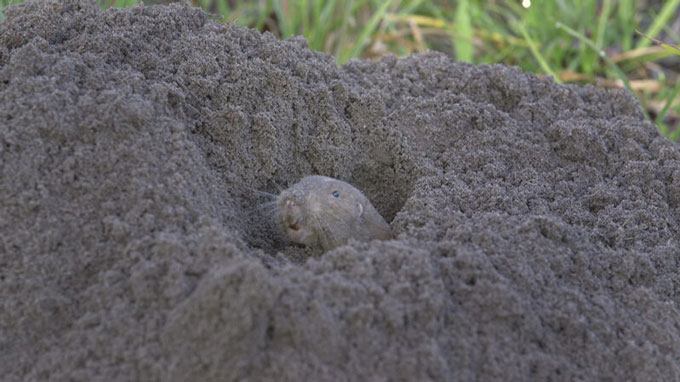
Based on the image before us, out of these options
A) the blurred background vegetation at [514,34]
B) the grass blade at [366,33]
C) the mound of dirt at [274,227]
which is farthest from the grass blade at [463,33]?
the mound of dirt at [274,227]

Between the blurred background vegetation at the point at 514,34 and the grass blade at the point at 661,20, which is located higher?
the grass blade at the point at 661,20

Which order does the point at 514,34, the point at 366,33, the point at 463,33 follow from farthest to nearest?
the point at 514,34, the point at 463,33, the point at 366,33

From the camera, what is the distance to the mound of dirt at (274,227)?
1452 mm

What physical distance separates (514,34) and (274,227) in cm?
266

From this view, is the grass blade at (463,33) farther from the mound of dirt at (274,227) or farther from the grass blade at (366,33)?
the mound of dirt at (274,227)

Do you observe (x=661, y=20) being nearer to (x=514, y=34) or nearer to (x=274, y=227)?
(x=514, y=34)

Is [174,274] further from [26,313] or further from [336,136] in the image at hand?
[336,136]

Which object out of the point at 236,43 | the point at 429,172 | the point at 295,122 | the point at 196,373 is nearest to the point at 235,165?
the point at 295,122

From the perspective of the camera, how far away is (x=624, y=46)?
398cm

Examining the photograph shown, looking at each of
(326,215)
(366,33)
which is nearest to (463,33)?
(366,33)

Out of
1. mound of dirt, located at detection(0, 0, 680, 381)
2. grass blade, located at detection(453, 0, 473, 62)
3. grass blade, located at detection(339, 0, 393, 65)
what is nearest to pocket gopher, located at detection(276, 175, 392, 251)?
mound of dirt, located at detection(0, 0, 680, 381)

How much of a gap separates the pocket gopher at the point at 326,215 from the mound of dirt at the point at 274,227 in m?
0.08

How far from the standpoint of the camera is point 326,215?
2.06 m

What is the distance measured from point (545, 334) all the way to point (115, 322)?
99cm
